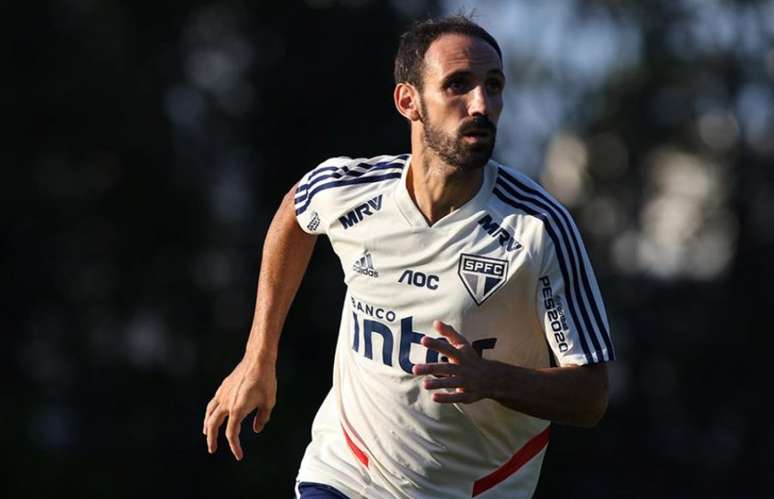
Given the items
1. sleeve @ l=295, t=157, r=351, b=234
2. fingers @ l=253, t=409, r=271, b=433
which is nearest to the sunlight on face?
sleeve @ l=295, t=157, r=351, b=234

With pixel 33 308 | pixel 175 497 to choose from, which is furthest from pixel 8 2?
pixel 175 497

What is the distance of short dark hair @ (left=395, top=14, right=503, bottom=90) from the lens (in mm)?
6679

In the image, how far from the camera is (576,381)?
6031 millimetres

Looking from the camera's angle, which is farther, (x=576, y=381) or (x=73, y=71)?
(x=73, y=71)

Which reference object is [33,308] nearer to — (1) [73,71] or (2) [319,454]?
(1) [73,71]

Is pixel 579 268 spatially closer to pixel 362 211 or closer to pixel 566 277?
pixel 566 277

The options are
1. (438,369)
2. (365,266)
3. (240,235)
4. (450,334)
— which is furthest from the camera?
(240,235)

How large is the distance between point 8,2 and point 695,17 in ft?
35.4

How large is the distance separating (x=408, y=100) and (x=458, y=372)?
164cm

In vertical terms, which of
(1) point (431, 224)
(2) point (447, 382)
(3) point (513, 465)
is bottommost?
(3) point (513, 465)

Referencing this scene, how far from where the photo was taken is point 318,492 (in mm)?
6637

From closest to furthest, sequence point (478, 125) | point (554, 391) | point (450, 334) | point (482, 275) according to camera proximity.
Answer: point (450, 334)
point (554, 391)
point (482, 275)
point (478, 125)

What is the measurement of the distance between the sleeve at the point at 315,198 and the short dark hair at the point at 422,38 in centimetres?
45

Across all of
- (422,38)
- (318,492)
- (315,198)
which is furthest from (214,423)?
(422,38)
